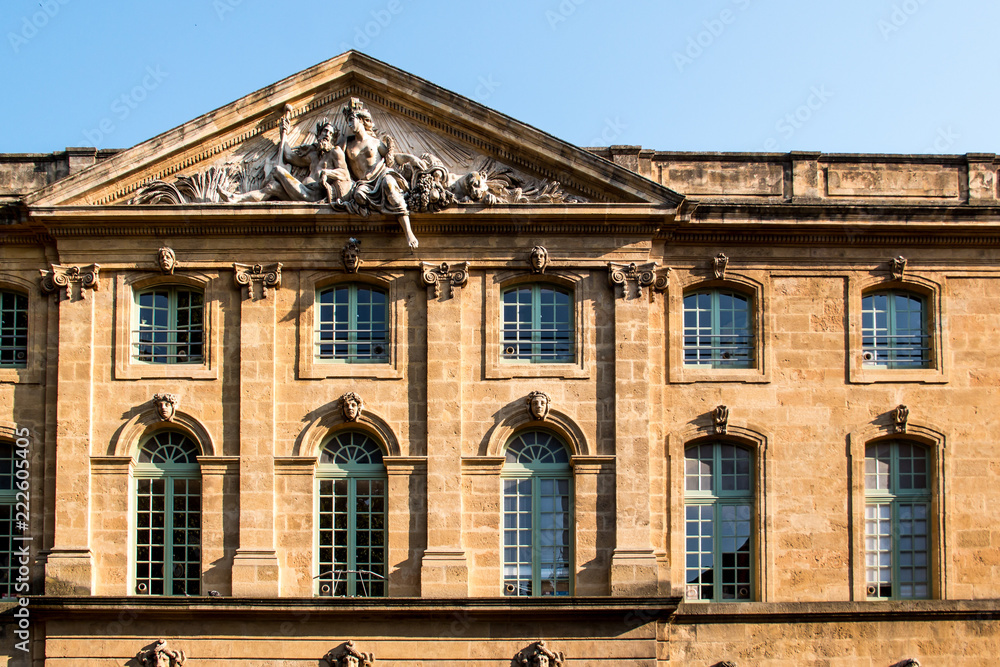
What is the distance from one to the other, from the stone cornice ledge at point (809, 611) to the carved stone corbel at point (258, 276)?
31.1 feet

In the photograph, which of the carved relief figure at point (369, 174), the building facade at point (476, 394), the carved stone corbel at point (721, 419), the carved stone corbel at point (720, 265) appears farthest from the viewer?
the carved stone corbel at point (720, 265)

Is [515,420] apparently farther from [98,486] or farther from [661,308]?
[98,486]

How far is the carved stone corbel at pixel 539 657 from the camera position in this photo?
21.7 m

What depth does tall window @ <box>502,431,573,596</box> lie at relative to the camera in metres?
22.6

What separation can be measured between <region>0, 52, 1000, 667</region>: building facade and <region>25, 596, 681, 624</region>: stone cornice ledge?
238mm

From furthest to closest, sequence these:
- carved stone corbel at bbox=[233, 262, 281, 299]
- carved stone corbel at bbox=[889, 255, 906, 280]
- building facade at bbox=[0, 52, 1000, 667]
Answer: carved stone corbel at bbox=[889, 255, 906, 280] < carved stone corbel at bbox=[233, 262, 281, 299] < building facade at bbox=[0, 52, 1000, 667]

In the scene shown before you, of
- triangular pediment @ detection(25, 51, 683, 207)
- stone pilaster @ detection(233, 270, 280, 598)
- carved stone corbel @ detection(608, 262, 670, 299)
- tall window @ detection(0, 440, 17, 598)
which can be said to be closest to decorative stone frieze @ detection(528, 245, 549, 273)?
triangular pediment @ detection(25, 51, 683, 207)

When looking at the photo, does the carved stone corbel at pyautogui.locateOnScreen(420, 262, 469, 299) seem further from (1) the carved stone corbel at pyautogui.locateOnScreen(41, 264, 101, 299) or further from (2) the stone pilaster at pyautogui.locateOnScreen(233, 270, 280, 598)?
(1) the carved stone corbel at pyautogui.locateOnScreen(41, 264, 101, 299)

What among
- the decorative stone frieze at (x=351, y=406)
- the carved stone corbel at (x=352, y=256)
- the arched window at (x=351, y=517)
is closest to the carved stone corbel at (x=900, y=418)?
the arched window at (x=351, y=517)

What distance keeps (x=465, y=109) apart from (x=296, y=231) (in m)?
3.88

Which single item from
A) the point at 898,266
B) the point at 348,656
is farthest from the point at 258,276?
the point at 898,266

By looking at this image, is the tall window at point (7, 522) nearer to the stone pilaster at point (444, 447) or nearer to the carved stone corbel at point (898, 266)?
the stone pilaster at point (444, 447)

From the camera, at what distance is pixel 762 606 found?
73.5ft

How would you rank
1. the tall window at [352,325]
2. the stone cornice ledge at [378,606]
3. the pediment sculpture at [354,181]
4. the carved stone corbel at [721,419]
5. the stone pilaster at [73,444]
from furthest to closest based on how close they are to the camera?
the tall window at [352,325] < the carved stone corbel at [721,419] < the pediment sculpture at [354,181] < the stone pilaster at [73,444] < the stone cornice ledge at [378,606]
